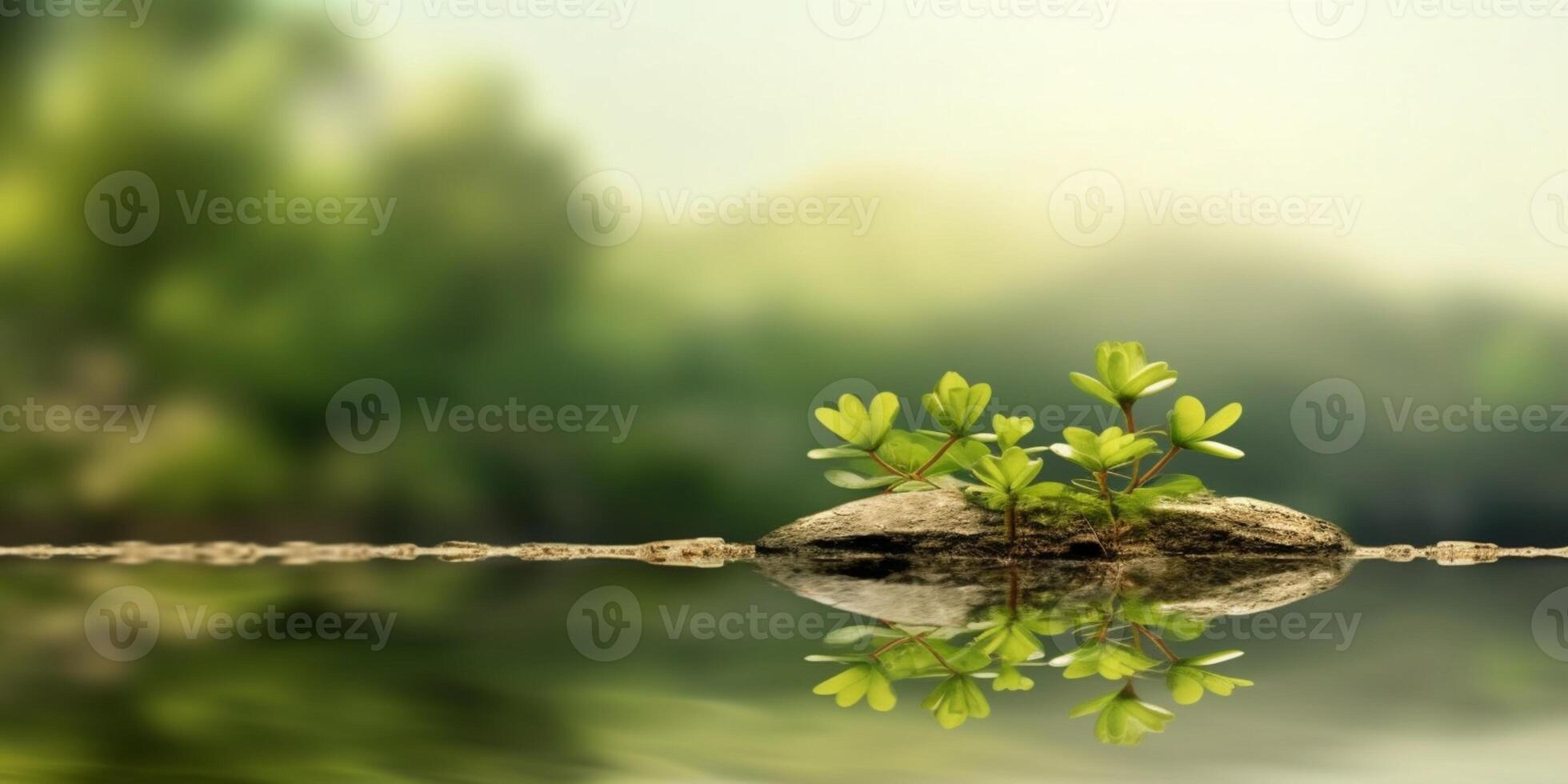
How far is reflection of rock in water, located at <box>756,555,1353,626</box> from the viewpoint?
1809mm

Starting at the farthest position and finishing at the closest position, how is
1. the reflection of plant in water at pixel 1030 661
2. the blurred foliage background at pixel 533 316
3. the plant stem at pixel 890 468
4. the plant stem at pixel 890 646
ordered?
the blurred foliage background at pixel 533 316, the plant stem at pixel 890 468, the plant stem at pixel 890 646, the reflection of plant in water at pixel 1030 661

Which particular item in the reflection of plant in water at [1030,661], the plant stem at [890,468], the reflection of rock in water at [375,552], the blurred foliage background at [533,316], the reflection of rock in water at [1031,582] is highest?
the blurred foliage background at [533,316]

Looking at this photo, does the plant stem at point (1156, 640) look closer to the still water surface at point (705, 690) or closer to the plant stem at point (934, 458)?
the still water surface at point (705, 690)

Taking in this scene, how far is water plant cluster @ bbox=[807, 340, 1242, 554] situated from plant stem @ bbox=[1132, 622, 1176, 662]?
92cm

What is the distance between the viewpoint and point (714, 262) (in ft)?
11.0

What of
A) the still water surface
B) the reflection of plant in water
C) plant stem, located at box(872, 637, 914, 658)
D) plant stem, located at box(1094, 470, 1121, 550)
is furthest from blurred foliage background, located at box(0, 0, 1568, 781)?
plant stem, located at box(872, 637, 914, 658)

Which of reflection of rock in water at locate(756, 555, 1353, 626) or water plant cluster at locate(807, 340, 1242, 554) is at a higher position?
water plant cluster at locate(807, 340, 1242, 554)

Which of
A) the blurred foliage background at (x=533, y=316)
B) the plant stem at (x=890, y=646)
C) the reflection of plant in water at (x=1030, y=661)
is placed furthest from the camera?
the blurred foliage background at (x=533, y=316)

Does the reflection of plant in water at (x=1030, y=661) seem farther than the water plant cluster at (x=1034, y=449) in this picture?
No

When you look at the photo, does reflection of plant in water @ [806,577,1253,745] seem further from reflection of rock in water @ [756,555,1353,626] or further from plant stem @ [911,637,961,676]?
reflection of rock in water @ [756,555,1353,626]

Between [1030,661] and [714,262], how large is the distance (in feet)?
7.32

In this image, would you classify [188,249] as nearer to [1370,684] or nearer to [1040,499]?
[1040,499]

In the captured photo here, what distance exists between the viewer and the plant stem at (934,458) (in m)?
2.73

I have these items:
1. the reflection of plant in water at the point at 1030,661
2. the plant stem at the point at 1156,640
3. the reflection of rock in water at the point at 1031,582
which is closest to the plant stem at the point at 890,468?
the reflection of rock in water at the point at 1031,582
